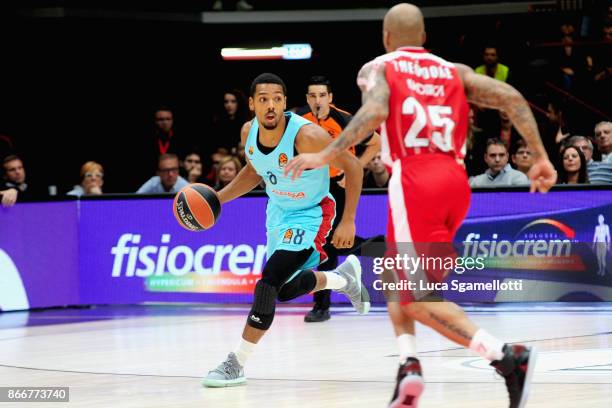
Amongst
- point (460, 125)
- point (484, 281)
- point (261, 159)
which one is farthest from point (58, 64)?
point (460, 125)

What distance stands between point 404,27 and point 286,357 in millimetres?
3539

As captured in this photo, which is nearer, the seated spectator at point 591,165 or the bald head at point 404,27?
the bald head at point 404,27

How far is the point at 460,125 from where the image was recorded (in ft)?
19.6

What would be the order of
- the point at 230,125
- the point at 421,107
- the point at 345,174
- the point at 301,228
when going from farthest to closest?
the point at 230,125
the point at 301,228
the point at 345,174
the point at 421,107

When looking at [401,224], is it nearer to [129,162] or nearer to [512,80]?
[512,80]

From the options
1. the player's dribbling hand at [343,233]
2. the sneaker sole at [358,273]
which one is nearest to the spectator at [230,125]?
the sneaker sole at [358,273]

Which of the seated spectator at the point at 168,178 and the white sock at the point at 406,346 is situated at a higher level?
the seated spectator at the point at 168,178

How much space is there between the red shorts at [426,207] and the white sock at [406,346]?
20cm

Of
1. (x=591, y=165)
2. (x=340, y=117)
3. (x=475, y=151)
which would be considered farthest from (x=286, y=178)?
(x=475, y=151)

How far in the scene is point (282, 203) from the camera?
8.12 metres

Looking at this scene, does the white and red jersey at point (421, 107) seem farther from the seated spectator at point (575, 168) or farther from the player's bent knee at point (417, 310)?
the seated spectator at point (575, 168)

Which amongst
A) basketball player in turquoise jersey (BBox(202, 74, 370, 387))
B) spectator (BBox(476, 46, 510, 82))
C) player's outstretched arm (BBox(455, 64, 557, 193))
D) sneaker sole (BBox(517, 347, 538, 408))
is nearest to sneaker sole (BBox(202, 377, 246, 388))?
basketball player in turquoise jersey (BBox(202, 74, 370, 387))

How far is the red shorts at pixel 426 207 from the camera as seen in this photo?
19.0 ft

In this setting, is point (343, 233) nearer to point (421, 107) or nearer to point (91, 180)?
point (421, 107)
